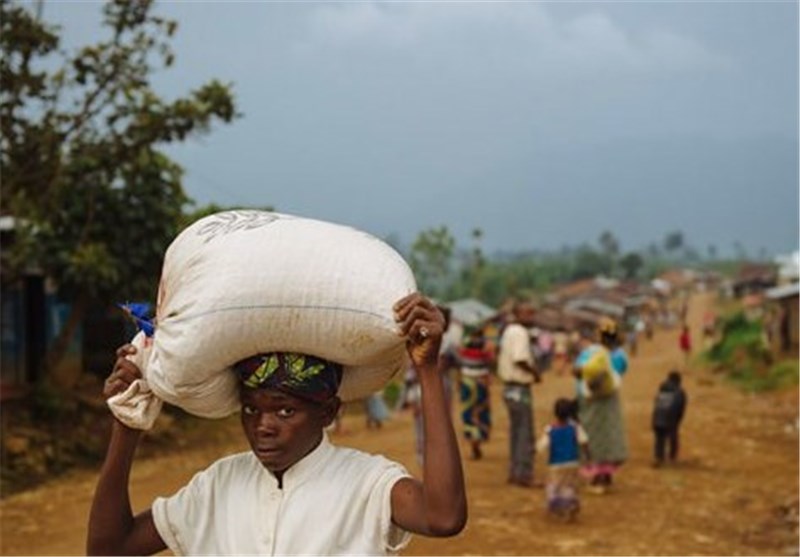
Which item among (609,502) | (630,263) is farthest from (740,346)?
(630,263)

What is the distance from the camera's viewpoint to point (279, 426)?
87.2 inches

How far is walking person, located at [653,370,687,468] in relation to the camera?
9641 mm

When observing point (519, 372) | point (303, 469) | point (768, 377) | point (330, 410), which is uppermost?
point (330, 410)

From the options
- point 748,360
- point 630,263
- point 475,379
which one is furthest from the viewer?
point 630,263

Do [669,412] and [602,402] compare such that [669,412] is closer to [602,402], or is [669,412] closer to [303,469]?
[602,402]

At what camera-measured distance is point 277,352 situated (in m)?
2.23

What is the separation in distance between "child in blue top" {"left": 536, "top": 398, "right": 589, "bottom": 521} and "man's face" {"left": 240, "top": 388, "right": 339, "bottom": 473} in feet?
17.2

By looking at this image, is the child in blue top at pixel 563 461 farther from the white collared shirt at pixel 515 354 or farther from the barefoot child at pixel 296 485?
the barefoot child at pixel 296 485

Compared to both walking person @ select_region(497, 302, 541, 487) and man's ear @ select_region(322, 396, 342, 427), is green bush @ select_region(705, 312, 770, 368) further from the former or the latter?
man's ear @ select_region(322, 396, 342, 427)

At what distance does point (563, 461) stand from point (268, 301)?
5.55 metres

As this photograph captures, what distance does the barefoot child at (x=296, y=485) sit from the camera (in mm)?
2100

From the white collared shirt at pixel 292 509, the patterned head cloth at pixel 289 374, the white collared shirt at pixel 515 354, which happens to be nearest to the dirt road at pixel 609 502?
the white collared shirt at pixel 515 354

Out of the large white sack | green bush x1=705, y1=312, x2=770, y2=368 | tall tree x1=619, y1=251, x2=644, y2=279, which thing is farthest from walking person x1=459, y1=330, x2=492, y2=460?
tall tree x1=619, y1=251, x2=644, y2=279

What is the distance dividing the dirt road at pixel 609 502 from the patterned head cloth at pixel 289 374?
15.1 feet
